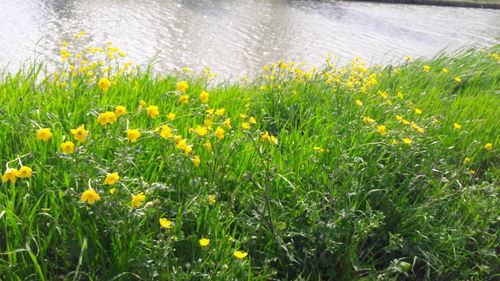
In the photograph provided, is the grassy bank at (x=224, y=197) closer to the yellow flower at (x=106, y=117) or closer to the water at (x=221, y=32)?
the yellow flower at (x=106, y=117)

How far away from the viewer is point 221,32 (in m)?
8.06

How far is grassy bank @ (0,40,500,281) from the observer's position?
1.55 m

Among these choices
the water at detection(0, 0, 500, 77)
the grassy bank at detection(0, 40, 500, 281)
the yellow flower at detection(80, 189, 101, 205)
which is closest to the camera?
the yellow flower at detection(80, 189, 101, 205)

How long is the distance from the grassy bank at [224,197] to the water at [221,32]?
A: 6.62 ft

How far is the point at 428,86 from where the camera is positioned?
13.8 feet

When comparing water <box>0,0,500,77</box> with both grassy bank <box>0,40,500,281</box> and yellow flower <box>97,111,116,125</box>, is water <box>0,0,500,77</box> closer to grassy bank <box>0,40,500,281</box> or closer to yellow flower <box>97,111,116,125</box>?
grassy bank <box>0,40,500,281</box>

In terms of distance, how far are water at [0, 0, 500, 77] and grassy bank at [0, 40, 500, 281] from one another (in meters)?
2.02

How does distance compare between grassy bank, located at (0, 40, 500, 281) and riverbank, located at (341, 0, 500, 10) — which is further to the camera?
riverbank, located at (341, 0, 500, 10)

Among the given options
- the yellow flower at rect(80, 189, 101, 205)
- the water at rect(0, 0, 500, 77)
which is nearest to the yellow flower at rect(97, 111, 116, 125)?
the yellow flower at rect(80, 189, 101, 205)

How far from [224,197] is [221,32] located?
634cm

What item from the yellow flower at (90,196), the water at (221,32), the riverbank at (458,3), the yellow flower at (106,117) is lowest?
the water at (221,32)

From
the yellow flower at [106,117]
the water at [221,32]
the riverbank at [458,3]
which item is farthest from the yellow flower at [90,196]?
the riverbank at [458,3]

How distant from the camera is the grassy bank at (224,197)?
1.55m

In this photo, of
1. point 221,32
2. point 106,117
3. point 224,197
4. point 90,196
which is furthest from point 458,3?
point 90,196
